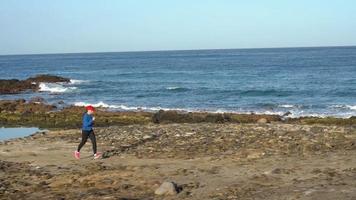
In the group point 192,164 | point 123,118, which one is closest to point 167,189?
point 192,164

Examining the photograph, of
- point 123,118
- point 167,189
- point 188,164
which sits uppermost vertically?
point 167,189

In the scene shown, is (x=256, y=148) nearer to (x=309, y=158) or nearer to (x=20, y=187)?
(x=309, y=158)

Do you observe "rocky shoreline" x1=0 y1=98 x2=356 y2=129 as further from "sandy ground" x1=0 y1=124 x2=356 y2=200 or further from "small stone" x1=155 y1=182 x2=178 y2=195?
"small stone" x1=155 y1=182 x2=178 y2=195

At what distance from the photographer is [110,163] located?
559 inches

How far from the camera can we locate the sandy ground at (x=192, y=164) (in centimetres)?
1075

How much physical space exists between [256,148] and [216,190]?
5129 mm

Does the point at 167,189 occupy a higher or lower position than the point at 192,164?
higher

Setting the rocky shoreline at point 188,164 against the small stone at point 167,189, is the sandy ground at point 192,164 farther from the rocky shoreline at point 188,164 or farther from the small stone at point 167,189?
the small stone at point 167,189

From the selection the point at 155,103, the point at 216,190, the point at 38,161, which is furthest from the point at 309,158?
the point at 155,103

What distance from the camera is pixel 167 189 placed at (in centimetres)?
1055

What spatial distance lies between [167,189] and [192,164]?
3.21m

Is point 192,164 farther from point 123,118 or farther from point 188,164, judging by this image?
point 123,118

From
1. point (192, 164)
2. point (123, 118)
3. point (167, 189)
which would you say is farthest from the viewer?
point (123, 118)

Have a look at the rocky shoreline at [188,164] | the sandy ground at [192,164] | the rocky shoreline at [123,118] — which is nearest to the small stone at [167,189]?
the rocky shoreline at [188,164]
